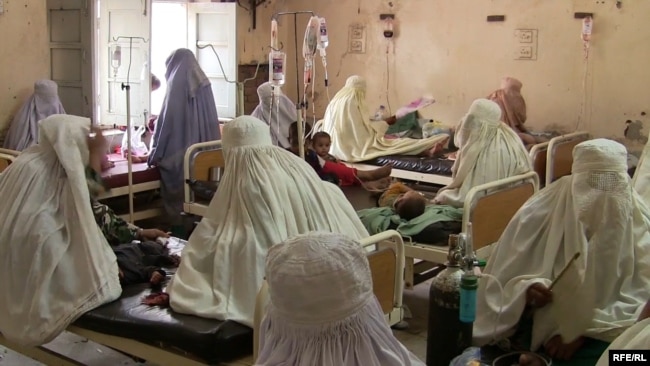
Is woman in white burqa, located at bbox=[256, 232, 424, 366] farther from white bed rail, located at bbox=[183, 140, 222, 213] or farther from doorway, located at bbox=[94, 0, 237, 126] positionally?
doorway, located at bbox=[94, 0, 237, 126]

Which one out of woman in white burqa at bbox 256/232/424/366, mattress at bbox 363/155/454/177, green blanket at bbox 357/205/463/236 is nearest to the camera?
woman in white burqa at bbox 256/232/424/366

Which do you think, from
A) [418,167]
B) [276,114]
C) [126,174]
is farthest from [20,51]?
[418,167]

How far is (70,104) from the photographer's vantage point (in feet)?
24.8

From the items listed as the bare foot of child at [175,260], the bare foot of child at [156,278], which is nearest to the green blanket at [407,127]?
the bare foot of child at [175,260]

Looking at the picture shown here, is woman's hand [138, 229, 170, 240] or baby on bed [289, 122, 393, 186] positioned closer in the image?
woman's hand [138, 229, 170, 240]

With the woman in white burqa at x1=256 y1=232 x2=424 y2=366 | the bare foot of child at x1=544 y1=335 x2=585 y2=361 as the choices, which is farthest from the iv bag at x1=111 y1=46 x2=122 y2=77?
the woman in white burqa at x1=256 y1=232 x2=424 y2=366

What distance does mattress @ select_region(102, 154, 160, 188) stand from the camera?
21.1 ft

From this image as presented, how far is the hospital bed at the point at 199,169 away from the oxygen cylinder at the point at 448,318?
3.15 metres

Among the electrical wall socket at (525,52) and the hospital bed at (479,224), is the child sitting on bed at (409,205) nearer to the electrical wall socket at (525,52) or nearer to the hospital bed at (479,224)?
the hospital bed at (479,224)

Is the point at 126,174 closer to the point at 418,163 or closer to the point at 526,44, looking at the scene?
the point at 418,163

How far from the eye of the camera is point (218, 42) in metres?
8.55

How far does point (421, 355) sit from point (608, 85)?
403cm

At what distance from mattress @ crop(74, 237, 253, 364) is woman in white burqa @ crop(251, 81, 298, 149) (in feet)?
12.0

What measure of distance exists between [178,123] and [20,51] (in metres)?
1.41
